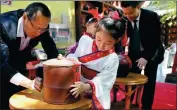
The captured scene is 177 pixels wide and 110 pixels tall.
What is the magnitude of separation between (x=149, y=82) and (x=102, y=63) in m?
1.67

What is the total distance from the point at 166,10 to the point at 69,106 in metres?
6.22

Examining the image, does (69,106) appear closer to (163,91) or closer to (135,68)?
(135,68)

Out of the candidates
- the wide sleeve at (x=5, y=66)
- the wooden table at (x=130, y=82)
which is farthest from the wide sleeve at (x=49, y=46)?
the wooden table at (x=130, y=82)

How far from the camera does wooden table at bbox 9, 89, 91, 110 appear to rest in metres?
1.43

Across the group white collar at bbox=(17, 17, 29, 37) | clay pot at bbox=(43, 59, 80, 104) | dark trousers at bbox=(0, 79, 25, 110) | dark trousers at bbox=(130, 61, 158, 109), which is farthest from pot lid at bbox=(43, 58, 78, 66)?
dark trousers at bbox=(130, 61, 158, 109)

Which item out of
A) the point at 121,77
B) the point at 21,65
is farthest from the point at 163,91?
the point at 21,65

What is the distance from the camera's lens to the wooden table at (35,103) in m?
1.43

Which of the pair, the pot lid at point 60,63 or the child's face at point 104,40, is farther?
the child's face at point 104,40

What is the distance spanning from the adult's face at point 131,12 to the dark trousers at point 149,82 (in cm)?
61

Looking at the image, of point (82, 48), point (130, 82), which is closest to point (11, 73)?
point (82, 48)

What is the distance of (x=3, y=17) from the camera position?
6.54 ft

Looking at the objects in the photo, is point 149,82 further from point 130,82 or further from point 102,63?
point 102,63

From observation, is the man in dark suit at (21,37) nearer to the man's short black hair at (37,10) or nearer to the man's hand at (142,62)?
the man's short black hair at (37,10)

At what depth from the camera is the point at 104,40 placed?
1.58 metres
